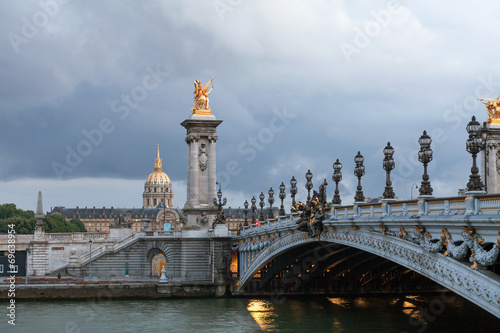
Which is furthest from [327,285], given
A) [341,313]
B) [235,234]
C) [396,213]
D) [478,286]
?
[478,286]

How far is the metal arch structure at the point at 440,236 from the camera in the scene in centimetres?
2278

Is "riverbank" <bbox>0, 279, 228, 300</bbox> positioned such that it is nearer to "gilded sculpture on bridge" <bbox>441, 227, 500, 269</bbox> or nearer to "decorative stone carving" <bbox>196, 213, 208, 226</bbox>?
"decorative stone carving" <bbox>196, 213, 208, 226</bbox>

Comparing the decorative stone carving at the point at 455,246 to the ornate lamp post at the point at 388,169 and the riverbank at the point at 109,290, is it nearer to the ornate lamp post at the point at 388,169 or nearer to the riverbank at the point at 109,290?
the ornate lamp post at the point at 388,169

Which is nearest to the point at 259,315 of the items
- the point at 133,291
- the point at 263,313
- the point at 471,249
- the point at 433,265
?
the point at 263,313

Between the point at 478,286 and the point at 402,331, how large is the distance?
2256 cm

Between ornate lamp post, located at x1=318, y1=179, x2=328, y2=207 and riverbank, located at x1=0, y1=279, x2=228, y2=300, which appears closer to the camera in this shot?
ornate lamp post, located at x1=318, y1=179, x2=328, y2=207

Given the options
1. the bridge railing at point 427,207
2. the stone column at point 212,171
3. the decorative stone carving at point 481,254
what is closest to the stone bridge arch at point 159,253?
the stone column at point 212,171

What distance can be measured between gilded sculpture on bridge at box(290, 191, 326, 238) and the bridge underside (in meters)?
8.52

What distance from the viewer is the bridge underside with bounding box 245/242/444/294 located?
5538cm

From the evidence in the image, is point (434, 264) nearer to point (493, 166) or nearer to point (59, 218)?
point (493, 166)

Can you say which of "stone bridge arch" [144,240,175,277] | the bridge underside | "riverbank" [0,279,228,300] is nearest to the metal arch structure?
the bridge underside

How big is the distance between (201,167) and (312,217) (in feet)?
123

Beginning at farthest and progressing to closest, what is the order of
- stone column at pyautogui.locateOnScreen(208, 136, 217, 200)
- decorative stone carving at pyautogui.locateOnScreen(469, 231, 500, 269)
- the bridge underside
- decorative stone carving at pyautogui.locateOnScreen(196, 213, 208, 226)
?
stone column at pyautogui.locateOnScreen(208, 136, 217, 200) → decorative stone carving at pyautogui.locateOnScreen(196, 213, 208, 226) → the bridge underside → decorative stone carving at pyautogui.locateOnScreen(469, 231, 500, 269)

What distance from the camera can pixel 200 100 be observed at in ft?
267
